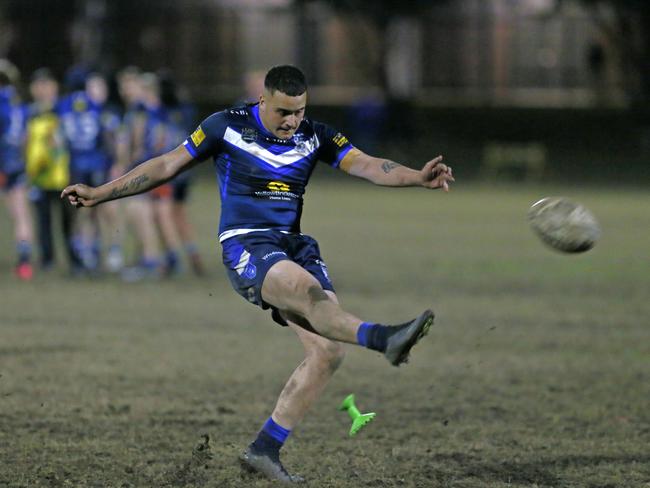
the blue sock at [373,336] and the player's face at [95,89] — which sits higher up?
the player's face at [95,89]

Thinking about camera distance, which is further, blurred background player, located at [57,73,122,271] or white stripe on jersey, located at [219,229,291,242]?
blurred background player, located at [57,73,122,271]

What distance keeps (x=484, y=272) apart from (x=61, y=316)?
618cm

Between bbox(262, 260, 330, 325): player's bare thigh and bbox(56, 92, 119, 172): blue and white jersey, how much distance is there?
9329 mm

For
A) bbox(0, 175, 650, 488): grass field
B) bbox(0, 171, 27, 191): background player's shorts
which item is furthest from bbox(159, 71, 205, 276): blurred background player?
bbox(0, 171, 27, 191): background player's shorts

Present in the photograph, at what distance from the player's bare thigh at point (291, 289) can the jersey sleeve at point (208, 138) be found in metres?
0.80

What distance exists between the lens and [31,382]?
913 cm

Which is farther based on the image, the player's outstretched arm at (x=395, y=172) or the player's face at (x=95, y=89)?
the player's face at (x=95, y=89)

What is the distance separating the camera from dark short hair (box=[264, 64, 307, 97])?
21.0 feet

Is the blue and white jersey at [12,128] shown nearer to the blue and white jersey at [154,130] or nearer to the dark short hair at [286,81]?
the blue and white jersey at [154,130]

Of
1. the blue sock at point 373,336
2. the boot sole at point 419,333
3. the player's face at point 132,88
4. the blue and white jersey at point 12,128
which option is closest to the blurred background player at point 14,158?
the blue and white jersey at point 12,128

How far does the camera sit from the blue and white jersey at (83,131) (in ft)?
49.7

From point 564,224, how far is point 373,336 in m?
1.61

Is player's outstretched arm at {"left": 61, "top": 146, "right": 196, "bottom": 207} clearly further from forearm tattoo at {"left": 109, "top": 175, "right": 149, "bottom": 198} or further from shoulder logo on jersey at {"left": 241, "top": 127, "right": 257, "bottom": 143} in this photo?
shoulder logo on jersey at {"left": 241, "top": 127, "right": 257, "bottom": 143}

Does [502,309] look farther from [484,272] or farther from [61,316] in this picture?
[61,316]
